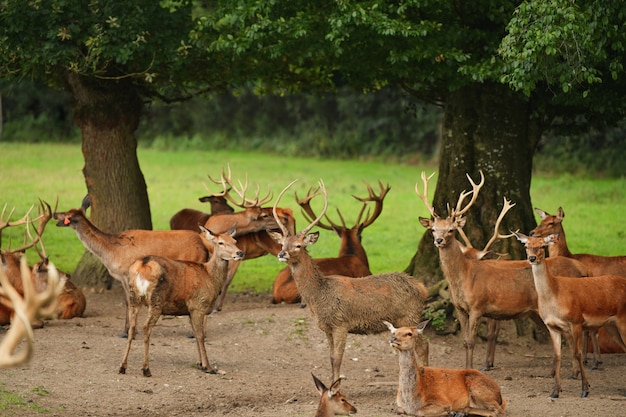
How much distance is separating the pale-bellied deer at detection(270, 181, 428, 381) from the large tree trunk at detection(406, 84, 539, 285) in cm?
285

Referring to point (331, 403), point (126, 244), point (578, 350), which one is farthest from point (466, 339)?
point (126, 244)

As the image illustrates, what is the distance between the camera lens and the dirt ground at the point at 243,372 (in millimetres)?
8844

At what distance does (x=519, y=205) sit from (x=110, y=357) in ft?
16.9

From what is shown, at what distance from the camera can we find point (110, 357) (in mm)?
10375

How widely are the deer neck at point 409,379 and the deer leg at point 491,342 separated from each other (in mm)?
2694

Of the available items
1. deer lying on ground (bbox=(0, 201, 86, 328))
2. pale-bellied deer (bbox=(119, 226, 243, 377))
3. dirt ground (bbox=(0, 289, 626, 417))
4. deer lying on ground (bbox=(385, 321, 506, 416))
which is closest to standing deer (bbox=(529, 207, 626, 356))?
dirt ground (bbox=(0, 289, 626, 417))

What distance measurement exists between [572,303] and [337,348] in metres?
2.12

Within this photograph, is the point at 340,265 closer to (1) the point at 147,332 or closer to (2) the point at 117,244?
(2) the point at 117,244

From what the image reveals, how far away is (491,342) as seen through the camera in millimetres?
11078

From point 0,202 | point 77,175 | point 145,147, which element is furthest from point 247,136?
point 0,202

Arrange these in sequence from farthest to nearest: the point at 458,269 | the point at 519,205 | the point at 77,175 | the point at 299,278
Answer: the point at 77,175, the point at 519,205, the point at 458,269, the point at 299,278

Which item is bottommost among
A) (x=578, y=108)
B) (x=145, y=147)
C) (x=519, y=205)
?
(x=145, y=147)

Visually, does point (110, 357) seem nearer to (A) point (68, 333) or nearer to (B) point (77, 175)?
(A) point (68, 333)

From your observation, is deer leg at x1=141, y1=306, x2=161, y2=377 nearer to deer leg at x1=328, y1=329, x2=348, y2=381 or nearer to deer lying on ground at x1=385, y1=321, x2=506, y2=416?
deer leg at x1=328, y1=329, x2=348, y2=381
